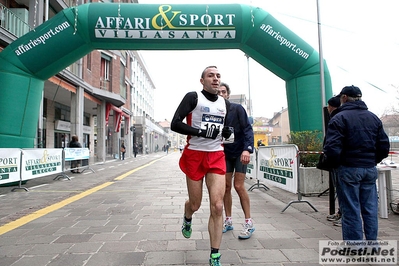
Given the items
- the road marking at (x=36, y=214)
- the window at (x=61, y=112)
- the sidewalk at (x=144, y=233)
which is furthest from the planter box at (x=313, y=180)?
the window at (x=61, y=112)

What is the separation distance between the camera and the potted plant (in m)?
6.41

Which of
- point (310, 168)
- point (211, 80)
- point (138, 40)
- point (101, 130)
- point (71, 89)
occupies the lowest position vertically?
point (310, 168)

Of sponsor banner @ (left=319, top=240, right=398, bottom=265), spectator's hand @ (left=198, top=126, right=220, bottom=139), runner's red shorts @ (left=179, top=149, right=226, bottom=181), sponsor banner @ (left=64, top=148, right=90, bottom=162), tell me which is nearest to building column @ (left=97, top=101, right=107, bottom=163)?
sponsor banner @ (left=64, top=148, right=90, bottom=162)

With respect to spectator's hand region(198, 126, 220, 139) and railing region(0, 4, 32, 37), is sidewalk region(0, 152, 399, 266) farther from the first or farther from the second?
railing region(0, 4, 32, 37)

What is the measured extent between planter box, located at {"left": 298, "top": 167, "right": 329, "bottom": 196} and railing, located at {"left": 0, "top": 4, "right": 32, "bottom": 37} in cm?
1156

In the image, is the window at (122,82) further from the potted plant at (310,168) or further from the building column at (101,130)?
the potted plant at (310,168)

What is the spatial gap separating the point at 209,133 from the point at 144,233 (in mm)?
1767

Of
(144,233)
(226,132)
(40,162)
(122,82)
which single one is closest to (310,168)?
(144,233)

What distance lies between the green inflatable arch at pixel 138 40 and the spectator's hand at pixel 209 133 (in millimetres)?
6222

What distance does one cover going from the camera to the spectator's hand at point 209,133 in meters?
2.69

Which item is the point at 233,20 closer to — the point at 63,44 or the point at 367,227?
the point at 63,44

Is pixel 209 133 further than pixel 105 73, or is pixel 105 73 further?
pixel 105 73

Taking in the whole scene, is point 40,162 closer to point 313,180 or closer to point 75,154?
point 75,154

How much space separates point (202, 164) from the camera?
2.76 metres
